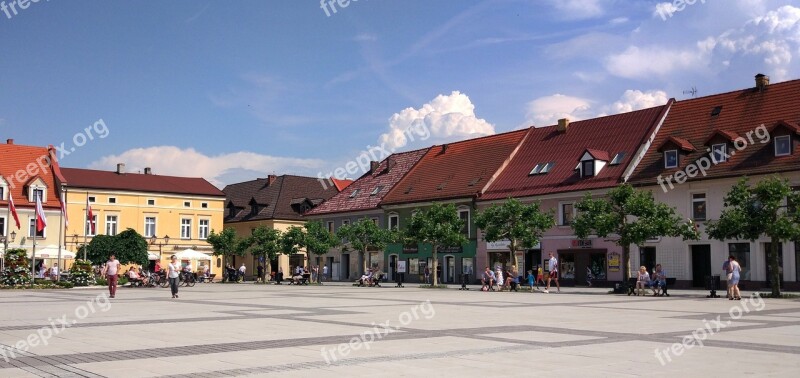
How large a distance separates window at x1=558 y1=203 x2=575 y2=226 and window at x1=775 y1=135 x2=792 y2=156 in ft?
40.9

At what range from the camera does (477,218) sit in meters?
43.5

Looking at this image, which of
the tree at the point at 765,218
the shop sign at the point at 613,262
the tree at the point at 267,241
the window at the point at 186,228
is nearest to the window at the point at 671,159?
the shop sign at the point at 613,262

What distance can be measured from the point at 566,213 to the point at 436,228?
826 centimetres

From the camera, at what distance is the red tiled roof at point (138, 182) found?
229ft

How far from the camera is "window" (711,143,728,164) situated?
1631 inches

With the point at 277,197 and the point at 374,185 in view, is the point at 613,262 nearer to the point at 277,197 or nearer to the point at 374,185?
the point at 374,185

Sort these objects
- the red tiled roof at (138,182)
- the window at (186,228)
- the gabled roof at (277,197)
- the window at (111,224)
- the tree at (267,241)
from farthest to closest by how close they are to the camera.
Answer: the gabled roof at (277,197)
the window at (186,228)
the red tiled roof at (138,182)
the window at (111,224)
the tree at (267,241)

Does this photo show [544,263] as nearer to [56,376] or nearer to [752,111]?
[752,111]

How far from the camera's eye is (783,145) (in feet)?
128

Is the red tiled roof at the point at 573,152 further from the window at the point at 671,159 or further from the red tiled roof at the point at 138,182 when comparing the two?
the red tiled roof at the point at 138,182

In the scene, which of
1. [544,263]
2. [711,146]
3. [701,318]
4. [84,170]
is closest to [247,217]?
[84,170]

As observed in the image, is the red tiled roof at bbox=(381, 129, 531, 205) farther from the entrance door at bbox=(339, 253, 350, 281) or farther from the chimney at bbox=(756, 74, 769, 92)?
the chimney at bbox=(756, 74, 769, 92)

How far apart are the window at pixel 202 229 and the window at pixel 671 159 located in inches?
1811

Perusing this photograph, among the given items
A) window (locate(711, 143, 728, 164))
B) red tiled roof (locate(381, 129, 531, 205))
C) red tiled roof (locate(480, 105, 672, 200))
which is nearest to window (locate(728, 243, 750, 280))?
window (locate(711, 143, 728, 164))
